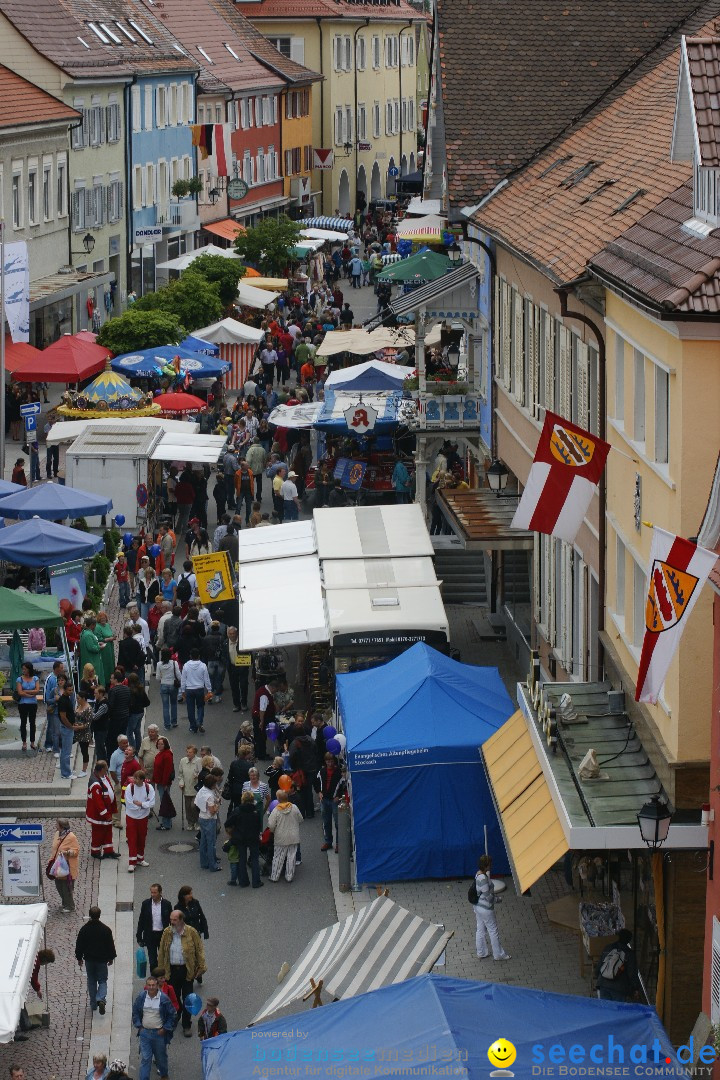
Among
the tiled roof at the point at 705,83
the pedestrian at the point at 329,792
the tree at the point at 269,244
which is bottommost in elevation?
the tree at the point at 269,244

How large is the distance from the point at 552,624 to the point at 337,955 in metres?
9.89

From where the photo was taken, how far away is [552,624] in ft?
84.4

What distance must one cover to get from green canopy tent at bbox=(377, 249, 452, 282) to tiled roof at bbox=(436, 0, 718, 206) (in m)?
8.63

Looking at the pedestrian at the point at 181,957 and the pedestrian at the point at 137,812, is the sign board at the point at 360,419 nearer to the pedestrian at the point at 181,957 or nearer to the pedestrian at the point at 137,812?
the pedestrian at the point at 137,812

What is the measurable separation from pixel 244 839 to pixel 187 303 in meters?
31.9

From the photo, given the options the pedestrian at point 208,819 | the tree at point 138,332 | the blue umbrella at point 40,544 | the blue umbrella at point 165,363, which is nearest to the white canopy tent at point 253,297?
the tree at point 138,332

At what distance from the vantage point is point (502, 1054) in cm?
1355

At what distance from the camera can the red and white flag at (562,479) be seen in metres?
17.8

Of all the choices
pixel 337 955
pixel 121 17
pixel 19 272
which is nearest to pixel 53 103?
pixel 121 17

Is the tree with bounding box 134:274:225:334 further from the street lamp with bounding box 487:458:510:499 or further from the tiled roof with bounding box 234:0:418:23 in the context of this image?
the tiled roof with bounding box 234:0:418:23

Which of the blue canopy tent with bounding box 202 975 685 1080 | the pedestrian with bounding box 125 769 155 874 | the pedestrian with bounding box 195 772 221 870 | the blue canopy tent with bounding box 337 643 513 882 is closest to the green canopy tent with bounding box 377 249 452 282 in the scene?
the blue canopy tent with bounding box 337 643 513 882

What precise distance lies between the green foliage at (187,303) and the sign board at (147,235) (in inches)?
400

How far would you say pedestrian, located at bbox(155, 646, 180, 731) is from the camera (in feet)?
88.4

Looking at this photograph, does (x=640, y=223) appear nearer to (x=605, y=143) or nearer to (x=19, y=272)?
(x=605, y=143)
